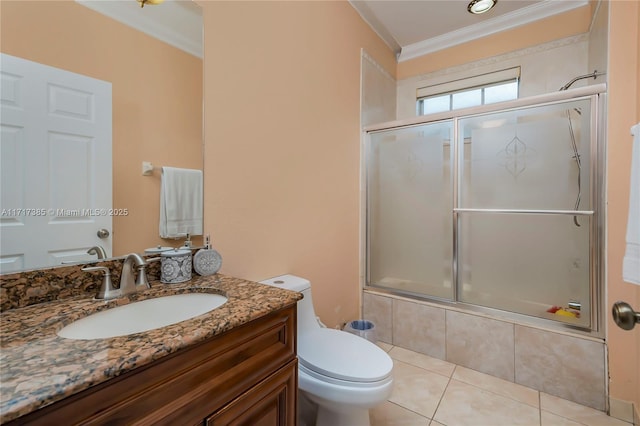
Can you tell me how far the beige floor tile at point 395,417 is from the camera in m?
1.47

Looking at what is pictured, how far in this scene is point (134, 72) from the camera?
1.04 m

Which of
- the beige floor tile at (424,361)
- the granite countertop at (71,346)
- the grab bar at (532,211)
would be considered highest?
the grab bar at (532,211)

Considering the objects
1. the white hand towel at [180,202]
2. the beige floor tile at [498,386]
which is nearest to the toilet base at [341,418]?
the beige floor tile at [498,386]

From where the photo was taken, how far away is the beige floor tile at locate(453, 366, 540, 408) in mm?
1665

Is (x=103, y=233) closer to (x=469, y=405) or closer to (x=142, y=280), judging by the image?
(x=142, y=280)

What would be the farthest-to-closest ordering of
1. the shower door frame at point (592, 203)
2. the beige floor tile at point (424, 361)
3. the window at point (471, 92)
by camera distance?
the window at point (471, 92)
the beige floor tile at point (424, 361)
the shower door frame at point (592, 203)

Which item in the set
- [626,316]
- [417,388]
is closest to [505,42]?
[626,316]

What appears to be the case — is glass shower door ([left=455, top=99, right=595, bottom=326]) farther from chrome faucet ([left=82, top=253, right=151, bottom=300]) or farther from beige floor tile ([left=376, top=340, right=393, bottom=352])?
chrome faucet ([left=82, top=253, right=151, bottom=300])

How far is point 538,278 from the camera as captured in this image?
1929mm

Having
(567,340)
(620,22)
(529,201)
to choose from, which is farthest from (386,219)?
(620,22)

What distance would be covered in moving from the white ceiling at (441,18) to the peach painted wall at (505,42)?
0.05 meters

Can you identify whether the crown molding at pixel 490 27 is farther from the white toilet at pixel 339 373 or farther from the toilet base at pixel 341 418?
the toilet base at pixel 341 418

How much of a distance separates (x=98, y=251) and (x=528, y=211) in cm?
229

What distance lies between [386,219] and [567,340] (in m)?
1.35
